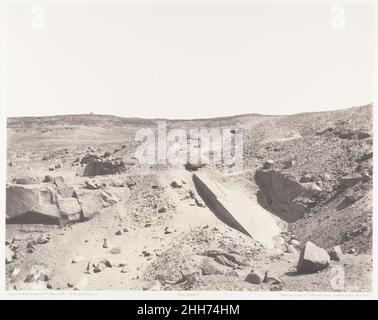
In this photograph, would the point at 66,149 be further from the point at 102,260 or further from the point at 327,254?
the point at 327,254

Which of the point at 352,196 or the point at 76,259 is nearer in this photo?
the point at 76,259

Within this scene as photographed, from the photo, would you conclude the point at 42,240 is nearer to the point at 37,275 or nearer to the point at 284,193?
the point at 37,275

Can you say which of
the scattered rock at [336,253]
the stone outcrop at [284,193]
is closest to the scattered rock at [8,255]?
the stone outcrop at [284,193]

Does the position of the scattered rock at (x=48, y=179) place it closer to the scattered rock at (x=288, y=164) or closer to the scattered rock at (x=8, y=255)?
the scattered rock at (x=8, y=255)

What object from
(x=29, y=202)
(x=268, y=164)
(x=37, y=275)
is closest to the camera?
(x=37, y=275)

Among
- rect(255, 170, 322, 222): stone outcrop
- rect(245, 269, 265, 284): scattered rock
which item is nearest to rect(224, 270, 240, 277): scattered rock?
rect(245, 269, 265, 284): scattered rock

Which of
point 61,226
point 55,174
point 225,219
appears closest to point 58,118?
point 55,174

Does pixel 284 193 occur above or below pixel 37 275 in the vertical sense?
above

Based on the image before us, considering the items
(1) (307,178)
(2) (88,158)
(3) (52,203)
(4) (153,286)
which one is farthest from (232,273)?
(2) (88,158)
